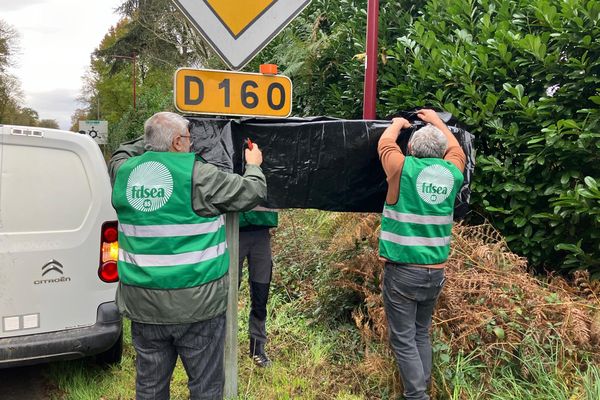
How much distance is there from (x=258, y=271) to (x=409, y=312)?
1.37 m

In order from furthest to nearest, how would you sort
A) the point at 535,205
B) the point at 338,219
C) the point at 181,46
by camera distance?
1. the point at 181,46
2. the point at 338,219
3. the point at 535,205

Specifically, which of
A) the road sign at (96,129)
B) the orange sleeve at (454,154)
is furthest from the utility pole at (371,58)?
the road sign at (96,129)

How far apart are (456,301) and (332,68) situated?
18.1 feet

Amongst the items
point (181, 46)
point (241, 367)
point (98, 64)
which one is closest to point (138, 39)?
point (181, 46)

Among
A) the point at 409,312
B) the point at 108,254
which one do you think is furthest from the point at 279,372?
the point at 108,254

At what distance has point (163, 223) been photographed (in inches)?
101

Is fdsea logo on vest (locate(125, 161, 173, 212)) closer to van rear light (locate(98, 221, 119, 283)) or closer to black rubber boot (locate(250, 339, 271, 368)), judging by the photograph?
van rear light (locate(98, 221, 119, 283))

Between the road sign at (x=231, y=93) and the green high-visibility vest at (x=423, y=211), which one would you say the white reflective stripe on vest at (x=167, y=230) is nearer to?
the road sign at (x=231, y=93)

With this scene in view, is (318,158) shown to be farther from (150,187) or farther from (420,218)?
(150,187)

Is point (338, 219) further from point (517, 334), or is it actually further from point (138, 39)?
point (138, 39)

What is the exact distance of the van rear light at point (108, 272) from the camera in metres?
3.70

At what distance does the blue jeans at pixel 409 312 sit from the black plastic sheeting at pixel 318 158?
0.57 metres

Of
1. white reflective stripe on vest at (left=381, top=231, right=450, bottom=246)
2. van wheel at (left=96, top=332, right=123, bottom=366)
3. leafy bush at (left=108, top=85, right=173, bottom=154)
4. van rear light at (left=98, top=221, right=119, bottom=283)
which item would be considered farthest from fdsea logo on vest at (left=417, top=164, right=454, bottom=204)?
leafy bush at (left=108, top=85, right=173, bottom=154)

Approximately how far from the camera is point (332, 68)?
833 cm
